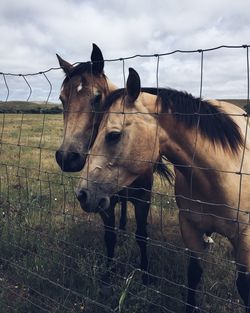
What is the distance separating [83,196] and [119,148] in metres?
0.43

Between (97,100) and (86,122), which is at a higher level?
(97,100)

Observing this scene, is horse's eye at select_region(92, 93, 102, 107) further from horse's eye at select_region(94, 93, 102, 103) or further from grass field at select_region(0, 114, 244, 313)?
grass field at select_region(0, 114, 244, 313)

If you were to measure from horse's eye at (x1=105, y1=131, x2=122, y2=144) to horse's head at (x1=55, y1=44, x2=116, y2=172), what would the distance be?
1.90 ft

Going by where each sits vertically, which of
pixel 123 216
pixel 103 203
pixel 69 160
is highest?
pixel 69 160

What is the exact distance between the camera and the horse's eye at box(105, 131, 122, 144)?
107 inches

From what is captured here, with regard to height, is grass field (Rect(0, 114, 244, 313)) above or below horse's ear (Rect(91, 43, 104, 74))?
below

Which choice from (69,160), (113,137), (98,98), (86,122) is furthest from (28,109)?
(113,137)

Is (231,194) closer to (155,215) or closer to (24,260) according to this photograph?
(24,260)

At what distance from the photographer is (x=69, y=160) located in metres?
3.37

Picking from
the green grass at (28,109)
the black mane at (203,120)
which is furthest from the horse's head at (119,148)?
the green grass at (28,109)

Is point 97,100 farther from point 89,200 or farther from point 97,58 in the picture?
point 89,200

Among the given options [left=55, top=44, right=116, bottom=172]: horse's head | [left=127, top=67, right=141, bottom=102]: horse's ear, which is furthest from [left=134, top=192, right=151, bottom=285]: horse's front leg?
[left=127, top=67, right=141, bottom=102]: horse's ear

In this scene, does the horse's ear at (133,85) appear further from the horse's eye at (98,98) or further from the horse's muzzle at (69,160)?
the horse's eye at (98,98)

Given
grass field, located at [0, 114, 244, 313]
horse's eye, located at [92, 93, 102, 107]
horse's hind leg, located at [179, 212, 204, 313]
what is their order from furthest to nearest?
horse's eye, located at [92, 93, 102, 107], horse's hind leg, located at [179, 212, 204, 313], grass field, located at [0, 114, 244, 313]
